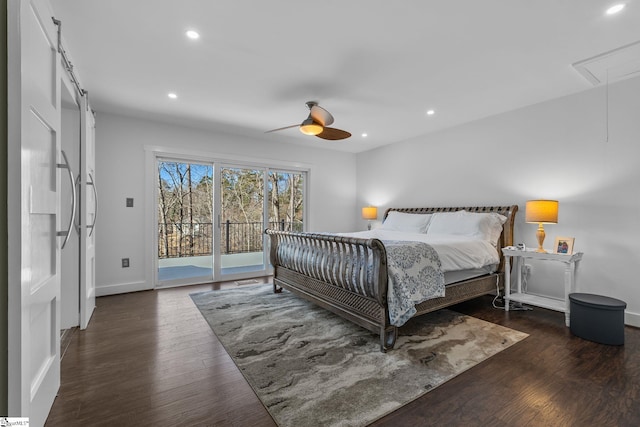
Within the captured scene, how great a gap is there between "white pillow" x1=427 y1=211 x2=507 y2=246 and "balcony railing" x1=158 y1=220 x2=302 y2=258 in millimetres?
3061

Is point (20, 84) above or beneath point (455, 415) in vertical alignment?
above

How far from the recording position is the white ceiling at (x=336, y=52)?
1971 millimetres

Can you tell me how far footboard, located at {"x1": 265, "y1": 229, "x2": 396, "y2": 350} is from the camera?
2357 mm

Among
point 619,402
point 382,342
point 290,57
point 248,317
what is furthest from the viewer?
point 248,317

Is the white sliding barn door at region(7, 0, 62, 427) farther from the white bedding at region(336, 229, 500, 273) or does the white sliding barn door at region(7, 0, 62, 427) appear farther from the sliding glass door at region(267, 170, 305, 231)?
the sliding glass door at region(267, 170, 305, 231)

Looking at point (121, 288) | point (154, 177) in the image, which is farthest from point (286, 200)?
point (121, 288)

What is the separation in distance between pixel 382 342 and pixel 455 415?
2.54ft

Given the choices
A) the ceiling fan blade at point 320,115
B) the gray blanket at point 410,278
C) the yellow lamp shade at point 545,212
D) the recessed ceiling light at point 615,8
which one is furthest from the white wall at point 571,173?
the ceiling fan blade at point 320,115

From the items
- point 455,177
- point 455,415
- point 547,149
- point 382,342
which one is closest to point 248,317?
point 382,342

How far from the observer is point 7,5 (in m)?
1.03

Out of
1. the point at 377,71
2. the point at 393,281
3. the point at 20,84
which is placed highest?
the point at 377,71

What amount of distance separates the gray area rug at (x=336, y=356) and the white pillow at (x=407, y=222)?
1.46 m

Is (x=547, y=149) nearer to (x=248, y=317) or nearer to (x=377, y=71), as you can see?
(x=377, y=71)

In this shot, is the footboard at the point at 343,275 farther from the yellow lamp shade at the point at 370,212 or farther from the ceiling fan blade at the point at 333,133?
the yellow lamp shade at the point at 370,212
